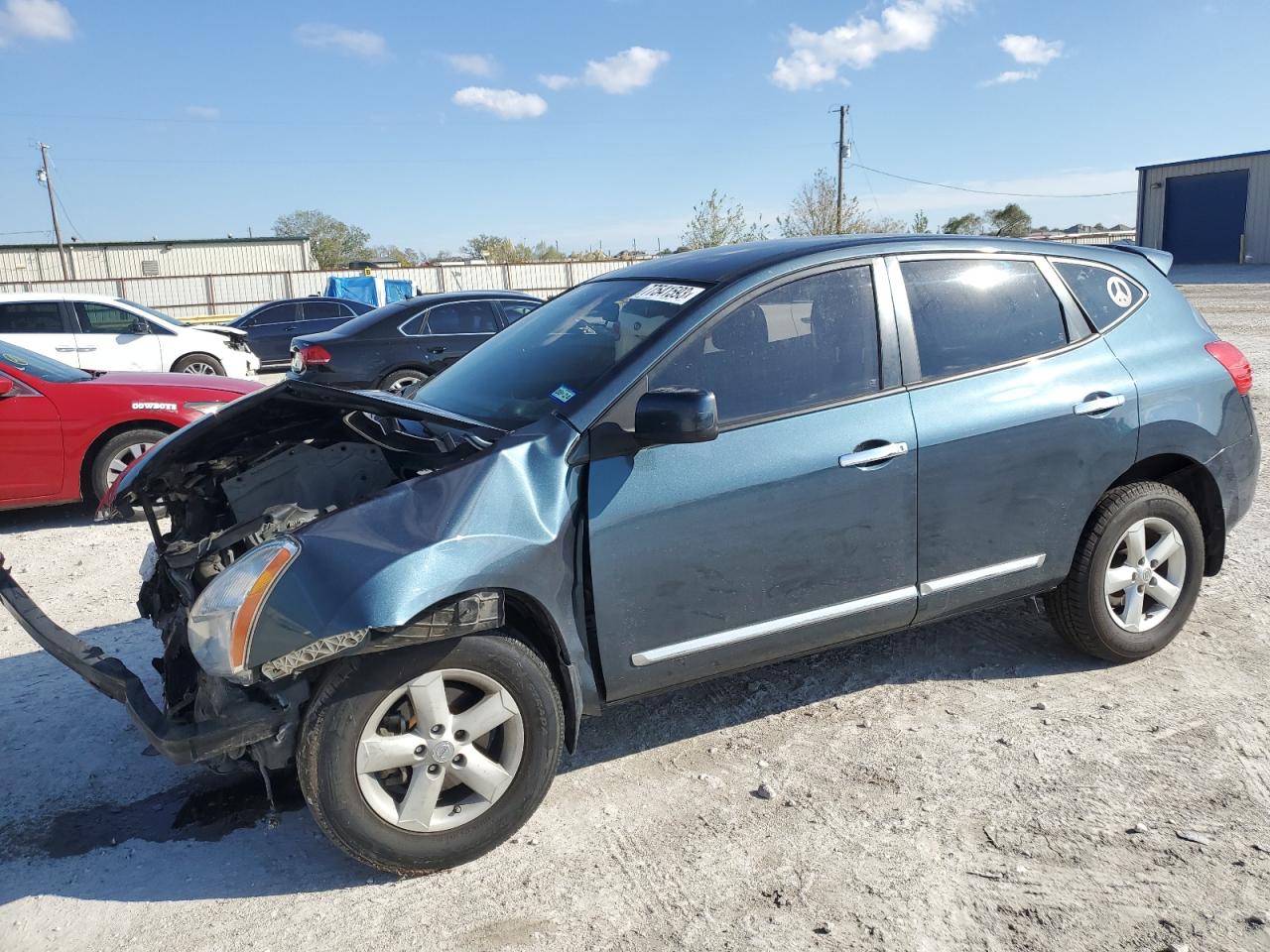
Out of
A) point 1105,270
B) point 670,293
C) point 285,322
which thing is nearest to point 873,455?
point 670,293

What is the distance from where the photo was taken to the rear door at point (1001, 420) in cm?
344

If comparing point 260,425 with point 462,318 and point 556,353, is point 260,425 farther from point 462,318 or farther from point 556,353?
point 462,318

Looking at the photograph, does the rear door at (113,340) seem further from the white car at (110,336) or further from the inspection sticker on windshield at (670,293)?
the inspection sticker on windshield at (670,293)

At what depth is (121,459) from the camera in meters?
6.72

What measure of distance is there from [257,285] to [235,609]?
32.3m

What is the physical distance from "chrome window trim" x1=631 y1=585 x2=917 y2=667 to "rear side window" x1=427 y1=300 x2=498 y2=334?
29.5 ft

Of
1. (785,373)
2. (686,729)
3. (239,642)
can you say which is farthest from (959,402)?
(239,642)

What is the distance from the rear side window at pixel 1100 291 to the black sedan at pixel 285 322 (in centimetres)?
1673

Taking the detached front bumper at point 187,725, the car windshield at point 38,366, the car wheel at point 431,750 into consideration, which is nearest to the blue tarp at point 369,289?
the car windshield at point 38,366

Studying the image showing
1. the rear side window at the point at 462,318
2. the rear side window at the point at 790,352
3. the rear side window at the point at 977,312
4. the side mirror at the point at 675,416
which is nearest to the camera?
the side mirror at the point at 675,416

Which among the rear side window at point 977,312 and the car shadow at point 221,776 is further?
the rear side window at point 977,312

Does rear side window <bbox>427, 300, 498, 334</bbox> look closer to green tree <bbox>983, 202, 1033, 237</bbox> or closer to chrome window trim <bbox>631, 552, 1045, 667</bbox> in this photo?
chrome window trim <bbox>631, 552, 1045, 667</bbox>

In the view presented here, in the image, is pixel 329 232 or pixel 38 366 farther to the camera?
pixel 329 232

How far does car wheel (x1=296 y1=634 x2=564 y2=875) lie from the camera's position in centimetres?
264
